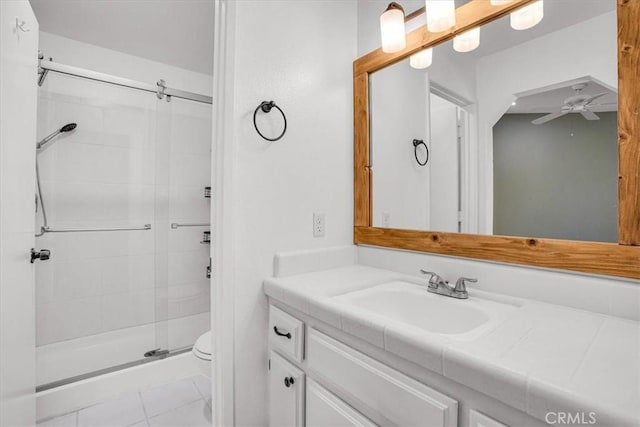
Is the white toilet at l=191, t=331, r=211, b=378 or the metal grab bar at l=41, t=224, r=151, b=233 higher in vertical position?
the metal grab bar at l=41, t=224, r=151, b=233

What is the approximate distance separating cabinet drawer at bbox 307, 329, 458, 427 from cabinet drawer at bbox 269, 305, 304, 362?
6 centimetres

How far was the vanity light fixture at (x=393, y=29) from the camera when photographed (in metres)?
1.24

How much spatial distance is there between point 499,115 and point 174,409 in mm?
2217

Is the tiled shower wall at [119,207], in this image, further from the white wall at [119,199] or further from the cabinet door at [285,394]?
the cabinet door at [285,394]

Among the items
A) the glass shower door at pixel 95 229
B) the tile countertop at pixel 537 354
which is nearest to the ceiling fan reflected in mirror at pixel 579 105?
the tile countertop at pixel 537 354

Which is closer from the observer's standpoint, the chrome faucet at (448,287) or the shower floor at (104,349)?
the chrome faucet at (448,287)

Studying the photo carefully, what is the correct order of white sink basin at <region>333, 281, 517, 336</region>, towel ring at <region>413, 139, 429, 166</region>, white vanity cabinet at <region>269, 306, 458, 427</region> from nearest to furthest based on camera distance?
white vanity cabinet at <region>269, 306, 458, 427</region>
white sink basin at <region>333, 281, 517, 336</region>
towel ring at <region>413, 139, 429, 166</region>

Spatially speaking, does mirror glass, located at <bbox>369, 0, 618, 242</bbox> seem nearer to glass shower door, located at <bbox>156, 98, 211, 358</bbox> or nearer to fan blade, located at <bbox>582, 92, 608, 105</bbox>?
fan blade, located at <bbox>582, 92, 608, 105</bbox>

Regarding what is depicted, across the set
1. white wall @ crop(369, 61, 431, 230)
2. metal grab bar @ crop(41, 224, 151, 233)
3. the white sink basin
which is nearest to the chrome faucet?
the white sink basin

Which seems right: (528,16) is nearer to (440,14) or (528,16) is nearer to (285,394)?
(440,14)

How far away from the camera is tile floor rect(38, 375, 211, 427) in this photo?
5.11 feet

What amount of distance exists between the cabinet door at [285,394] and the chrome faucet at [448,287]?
0.58 m

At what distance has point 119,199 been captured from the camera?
231 centimetres

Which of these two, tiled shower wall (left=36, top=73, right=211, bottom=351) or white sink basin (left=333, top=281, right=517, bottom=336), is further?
tiled shower wall (left=36, top=73, right=211, bottom=351)
